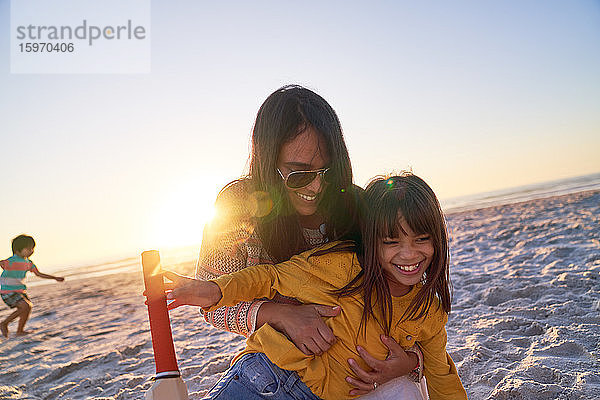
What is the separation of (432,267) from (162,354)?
49.5 inches

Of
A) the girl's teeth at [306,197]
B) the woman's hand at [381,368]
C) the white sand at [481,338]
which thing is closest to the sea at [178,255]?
the white sand at [481,338]

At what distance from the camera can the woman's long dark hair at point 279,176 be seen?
1.87 metres

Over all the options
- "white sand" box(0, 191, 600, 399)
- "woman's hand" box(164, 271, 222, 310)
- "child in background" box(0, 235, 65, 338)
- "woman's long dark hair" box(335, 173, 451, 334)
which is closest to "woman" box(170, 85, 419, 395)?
"woman's long dark hair" box(335, 173, 451, 334)

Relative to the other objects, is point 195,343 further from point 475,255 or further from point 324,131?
point 475,255

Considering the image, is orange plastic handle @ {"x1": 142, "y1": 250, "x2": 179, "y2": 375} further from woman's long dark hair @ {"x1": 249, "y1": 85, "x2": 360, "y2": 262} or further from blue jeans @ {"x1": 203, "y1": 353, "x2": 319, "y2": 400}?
woman's long dark hair @ {"x1": 249, "y1": 85, "x2": 360, "y2": 262}

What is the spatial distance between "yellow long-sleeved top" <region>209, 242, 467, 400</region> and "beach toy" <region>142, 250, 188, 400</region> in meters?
0.32

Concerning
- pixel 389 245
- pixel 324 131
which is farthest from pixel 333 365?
pixel 324 131

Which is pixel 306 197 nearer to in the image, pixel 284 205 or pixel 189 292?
pixel 284 205

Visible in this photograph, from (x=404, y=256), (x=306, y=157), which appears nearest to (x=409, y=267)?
(x=404, y=256)

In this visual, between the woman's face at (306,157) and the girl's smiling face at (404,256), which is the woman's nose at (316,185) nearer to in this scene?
→ the woman's face at (306,157)

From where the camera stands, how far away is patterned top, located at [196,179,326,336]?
1.86 meters

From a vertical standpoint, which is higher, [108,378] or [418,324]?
[418,324]

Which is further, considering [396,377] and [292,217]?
[292,217]

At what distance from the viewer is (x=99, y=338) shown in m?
5.23
